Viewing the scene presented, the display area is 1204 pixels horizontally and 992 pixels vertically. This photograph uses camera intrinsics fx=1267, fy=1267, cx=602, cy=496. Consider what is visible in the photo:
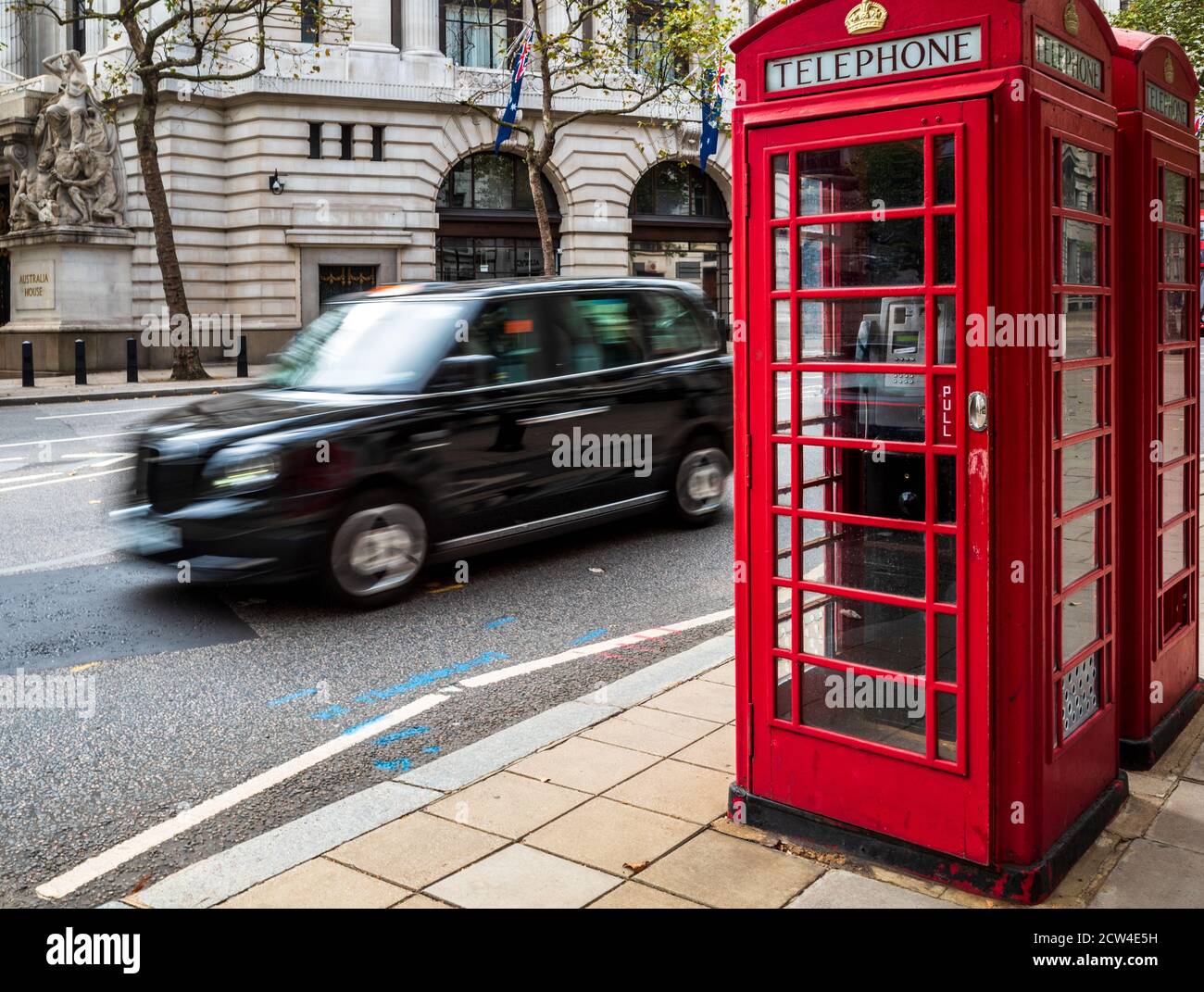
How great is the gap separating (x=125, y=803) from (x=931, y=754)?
111 inches

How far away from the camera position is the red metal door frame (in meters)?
3.36

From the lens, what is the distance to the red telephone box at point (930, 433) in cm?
334

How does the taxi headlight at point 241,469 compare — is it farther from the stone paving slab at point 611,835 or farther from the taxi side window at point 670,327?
the stone paving slab at point 611,835

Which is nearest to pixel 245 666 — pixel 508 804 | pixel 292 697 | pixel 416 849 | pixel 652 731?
pixel 292 697

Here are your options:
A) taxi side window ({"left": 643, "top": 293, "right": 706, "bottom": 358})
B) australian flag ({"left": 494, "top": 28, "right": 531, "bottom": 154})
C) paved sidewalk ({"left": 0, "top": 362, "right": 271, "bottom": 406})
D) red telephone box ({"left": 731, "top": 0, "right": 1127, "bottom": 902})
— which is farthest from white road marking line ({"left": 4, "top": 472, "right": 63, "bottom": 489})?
australian flag ({"left": 494, "top": 28, "right": 531, "bottom": 154})

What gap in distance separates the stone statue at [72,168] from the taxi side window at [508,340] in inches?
938

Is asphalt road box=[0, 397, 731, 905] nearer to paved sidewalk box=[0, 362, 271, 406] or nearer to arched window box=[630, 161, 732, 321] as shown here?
paved sidewalk box=[0, 362, 271, 406]

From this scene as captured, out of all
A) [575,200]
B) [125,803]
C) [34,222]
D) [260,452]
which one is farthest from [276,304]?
[125,803]

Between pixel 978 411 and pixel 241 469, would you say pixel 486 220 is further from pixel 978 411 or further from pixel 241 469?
pixel 978 411

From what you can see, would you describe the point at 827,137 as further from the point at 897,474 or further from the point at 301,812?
the point at 301,812

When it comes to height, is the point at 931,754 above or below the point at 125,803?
above

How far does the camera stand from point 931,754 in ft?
11.8

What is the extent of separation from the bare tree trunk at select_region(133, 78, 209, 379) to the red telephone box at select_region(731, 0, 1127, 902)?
77.3ft

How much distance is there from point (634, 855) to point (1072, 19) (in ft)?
8.97
